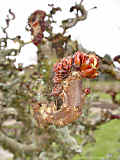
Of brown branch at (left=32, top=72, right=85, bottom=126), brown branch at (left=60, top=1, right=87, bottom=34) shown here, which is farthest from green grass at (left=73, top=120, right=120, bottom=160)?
brown branch at (left=32, top=72, right=85, bottom=126)

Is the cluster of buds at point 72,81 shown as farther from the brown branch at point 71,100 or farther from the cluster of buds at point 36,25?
the cluster of buds at point 36,25

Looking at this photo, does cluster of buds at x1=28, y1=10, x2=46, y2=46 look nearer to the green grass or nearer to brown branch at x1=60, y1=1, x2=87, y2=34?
brown branch at x1=60, y1=1, x2=87, y2=34

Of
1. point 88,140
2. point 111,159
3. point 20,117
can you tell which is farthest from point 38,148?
point 111,159

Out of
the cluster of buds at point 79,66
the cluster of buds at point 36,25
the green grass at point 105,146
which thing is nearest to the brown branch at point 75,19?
the cluster of buds at point 36,25

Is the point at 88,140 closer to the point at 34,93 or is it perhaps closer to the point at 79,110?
the point at 34,93

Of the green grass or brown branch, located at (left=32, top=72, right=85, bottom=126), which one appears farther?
the green grass

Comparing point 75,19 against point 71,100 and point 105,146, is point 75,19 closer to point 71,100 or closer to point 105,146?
point 71,100
